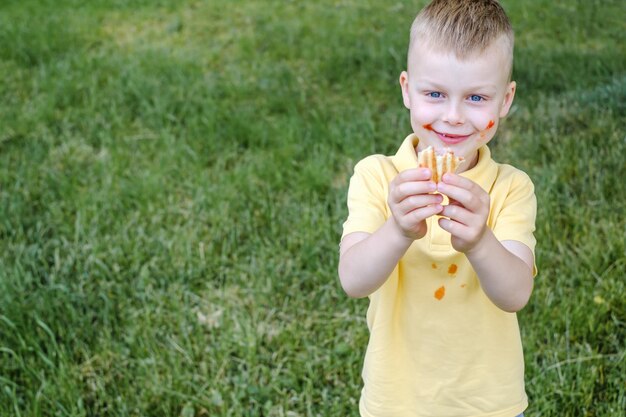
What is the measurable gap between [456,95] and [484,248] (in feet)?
0.93

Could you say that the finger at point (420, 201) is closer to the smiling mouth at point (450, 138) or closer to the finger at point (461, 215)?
the finger at point (461, 215)

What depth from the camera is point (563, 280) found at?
2969mm

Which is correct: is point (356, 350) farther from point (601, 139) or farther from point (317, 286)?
point (601, 139)

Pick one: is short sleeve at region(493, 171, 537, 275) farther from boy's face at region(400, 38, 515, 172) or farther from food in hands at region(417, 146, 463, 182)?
food in hands at region(417, 146, 463, 182)

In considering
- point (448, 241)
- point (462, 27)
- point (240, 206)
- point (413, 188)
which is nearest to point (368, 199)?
point (448, 241)

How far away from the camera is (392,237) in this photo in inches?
59.1

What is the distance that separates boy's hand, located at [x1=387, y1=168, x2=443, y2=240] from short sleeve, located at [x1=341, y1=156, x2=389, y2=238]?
21 centimetres

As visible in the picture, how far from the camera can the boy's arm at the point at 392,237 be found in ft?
4.62

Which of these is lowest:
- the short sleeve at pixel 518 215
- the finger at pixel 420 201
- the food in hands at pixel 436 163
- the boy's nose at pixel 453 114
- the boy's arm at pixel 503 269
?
the boy's arm at pixel 503 269

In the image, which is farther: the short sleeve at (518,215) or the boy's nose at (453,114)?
the short sleeve at (518,215)

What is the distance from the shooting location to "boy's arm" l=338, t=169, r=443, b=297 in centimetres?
141

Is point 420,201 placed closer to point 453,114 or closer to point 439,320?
point 453,114

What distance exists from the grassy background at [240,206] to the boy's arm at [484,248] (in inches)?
42.4

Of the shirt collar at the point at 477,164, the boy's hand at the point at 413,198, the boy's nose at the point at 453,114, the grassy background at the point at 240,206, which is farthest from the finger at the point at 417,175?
the grassy background at the point at 240,206
